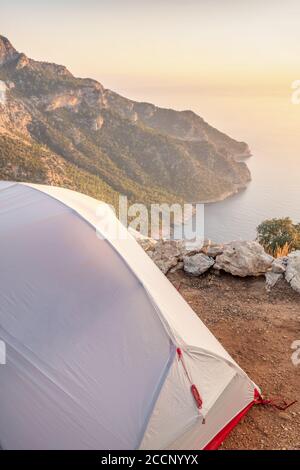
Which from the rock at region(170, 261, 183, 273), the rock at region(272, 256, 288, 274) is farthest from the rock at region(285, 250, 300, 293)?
the rock at region(170, 261, 183, 273)

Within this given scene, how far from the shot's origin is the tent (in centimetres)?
392

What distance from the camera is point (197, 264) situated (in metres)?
9.51

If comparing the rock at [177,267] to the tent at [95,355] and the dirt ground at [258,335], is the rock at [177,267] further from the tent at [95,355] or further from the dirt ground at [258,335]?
the tent at [95,355]

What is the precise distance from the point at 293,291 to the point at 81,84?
13677cm

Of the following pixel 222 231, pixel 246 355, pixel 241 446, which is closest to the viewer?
pixel 241 446

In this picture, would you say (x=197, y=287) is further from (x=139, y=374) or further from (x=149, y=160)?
(x=149, y=160)

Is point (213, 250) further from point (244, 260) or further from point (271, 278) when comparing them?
point (271, 278)

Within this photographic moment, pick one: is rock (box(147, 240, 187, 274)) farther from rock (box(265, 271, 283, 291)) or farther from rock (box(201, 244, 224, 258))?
rock (box(265, 271, 283, 291))

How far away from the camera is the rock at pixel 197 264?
940 cm

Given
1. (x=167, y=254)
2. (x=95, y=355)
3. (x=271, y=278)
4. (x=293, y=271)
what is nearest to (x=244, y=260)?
(x=271, y=278)

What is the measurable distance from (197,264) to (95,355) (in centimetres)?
560

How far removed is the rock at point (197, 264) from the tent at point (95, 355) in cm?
417

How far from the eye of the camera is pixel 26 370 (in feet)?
13.4

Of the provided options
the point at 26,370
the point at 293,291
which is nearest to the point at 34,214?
the point at 26,370
